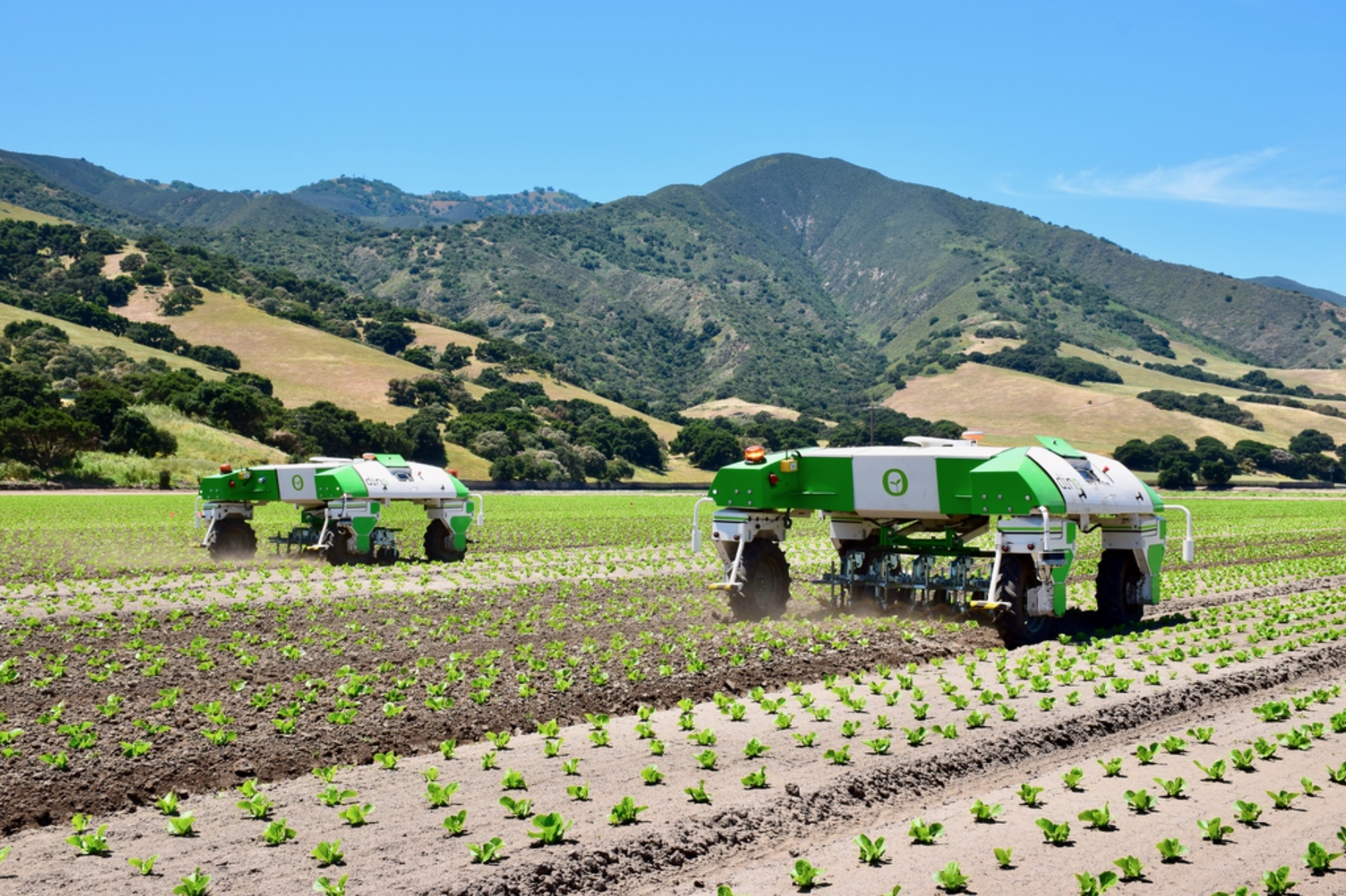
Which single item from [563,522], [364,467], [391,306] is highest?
[391,306]

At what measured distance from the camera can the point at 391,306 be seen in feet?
560

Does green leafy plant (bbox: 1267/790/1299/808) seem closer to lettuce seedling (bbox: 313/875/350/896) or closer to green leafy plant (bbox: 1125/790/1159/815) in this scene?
green leafy plant (bbox: 1125/790/1159/815)

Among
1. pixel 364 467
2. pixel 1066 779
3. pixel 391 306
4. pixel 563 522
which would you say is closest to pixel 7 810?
pixel 1066 779

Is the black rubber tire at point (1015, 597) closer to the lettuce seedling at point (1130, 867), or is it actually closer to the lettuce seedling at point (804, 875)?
the lettuce seedling at point (1130, 867)

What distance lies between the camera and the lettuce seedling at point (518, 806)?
26.5ft

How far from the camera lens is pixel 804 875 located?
6.96 m

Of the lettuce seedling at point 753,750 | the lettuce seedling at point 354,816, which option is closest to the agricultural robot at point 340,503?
the lettuce seedling at point 753,750

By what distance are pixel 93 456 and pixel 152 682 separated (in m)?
64.2

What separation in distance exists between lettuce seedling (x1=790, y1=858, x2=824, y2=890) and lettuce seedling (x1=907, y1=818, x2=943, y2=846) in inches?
40.0

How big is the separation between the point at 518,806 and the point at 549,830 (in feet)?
2.21

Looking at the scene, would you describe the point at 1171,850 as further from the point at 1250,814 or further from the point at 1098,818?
the point at 1250,814

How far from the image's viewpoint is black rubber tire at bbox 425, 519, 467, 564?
29.2m

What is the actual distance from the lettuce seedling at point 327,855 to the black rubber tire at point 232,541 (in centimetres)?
2375

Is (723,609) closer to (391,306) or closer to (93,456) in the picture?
(93,456)
